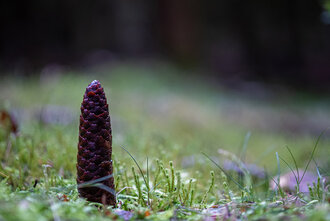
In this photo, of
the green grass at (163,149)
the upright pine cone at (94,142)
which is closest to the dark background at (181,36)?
the green grass at (163,149)

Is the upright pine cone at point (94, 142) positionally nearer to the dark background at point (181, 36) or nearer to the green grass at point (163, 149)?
the green grass at point (163, 149)

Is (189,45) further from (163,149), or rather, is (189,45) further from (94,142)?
(94,142)

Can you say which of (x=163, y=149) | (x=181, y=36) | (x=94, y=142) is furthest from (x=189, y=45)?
(x=94, y=142)

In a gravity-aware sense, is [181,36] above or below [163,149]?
above

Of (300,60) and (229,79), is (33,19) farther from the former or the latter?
(300,60)

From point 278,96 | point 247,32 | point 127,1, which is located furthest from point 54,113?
point 247,32

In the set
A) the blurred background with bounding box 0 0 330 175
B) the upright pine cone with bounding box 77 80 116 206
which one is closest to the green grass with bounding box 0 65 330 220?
the upright pine cone with bounding box 77 80 116 206
